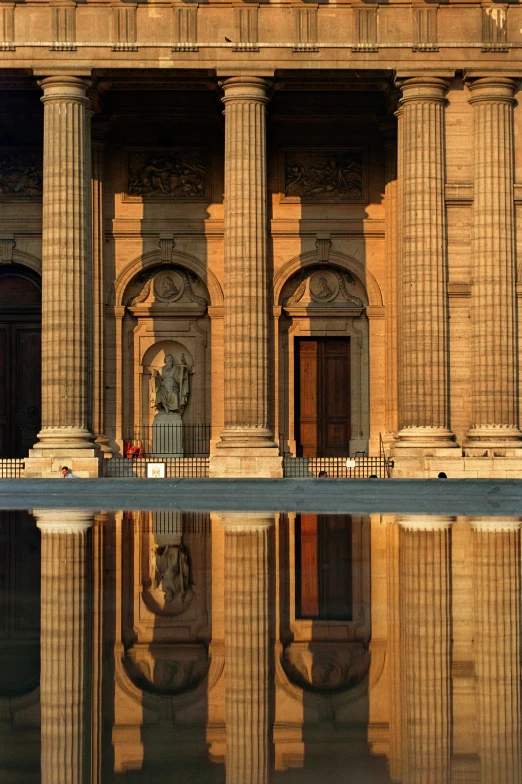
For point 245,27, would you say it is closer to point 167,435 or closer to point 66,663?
point 167,435

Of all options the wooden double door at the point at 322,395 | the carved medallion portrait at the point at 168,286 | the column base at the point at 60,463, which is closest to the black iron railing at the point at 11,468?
the column base at the point at 60,463

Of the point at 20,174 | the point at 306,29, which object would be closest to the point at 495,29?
the point at 306,29

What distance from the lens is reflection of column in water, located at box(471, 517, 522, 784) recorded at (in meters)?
7.18

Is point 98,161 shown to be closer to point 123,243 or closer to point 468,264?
point 123,243

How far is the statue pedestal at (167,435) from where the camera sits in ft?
149

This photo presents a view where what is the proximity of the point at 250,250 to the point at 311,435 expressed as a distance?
872cm

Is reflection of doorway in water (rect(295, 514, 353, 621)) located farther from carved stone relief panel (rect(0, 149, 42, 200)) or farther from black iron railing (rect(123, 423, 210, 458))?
carved stone relief panel (rect(0, 149, 42, 200))

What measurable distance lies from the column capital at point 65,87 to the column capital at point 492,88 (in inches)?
424

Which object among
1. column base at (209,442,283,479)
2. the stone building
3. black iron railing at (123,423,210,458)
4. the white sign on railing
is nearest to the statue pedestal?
black iron railing at (123,423,210,458)

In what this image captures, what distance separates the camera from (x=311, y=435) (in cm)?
4588

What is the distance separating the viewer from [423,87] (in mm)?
39062

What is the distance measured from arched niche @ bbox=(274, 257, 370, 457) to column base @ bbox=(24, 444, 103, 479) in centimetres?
881

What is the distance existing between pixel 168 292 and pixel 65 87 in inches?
366

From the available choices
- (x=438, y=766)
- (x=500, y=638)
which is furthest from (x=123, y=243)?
(x=438, y=766)
